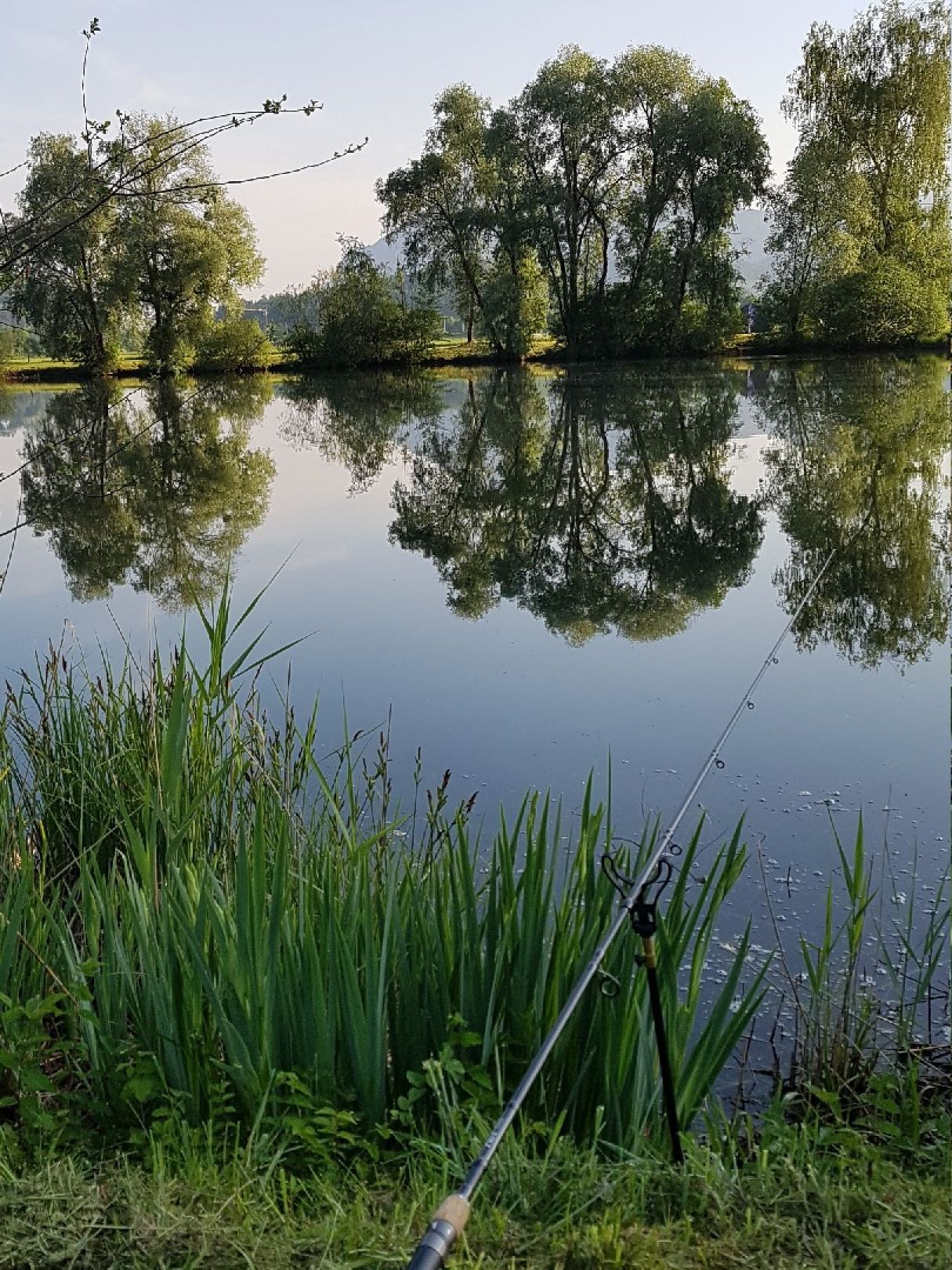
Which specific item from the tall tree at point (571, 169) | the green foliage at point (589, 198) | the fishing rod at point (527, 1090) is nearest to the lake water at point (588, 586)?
the fishing rod at point (527, 1090)

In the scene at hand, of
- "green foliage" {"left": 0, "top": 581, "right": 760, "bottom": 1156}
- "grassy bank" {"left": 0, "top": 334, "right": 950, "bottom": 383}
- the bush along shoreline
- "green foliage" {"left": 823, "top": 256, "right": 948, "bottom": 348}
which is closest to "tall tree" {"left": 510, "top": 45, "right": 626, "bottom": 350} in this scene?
"grassy bank" {"left": 0, "top": 334, "right": 950, "bottom": 383}

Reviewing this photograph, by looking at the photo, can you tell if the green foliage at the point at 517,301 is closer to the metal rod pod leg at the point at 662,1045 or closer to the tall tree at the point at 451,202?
the tall tree at the point at 451,202

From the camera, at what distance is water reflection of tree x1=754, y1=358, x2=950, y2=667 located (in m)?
8.55

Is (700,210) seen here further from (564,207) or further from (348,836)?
(348,836)

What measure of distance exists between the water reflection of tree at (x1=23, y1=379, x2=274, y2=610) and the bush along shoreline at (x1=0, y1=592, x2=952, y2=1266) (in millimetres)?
1605

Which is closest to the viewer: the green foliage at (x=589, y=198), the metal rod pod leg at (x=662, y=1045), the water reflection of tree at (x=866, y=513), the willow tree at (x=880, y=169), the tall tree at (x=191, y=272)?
the metal rod pod leg at (x=662, y=1045)

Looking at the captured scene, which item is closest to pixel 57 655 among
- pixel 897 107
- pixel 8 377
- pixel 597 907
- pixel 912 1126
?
pixel 597 907

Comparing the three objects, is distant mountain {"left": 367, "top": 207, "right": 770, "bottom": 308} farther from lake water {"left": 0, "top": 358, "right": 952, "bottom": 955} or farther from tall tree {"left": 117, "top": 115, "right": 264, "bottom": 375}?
lake water {"left": 0, "top": 358, "right": 952, "bottom": 955}

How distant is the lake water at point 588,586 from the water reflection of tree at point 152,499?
3.0 inches

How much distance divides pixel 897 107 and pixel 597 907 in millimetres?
37407

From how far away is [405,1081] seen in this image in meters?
3.04

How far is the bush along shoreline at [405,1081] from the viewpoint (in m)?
2.30

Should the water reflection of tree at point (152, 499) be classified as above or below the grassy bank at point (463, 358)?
below

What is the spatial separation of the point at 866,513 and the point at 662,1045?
1100 centimetres
